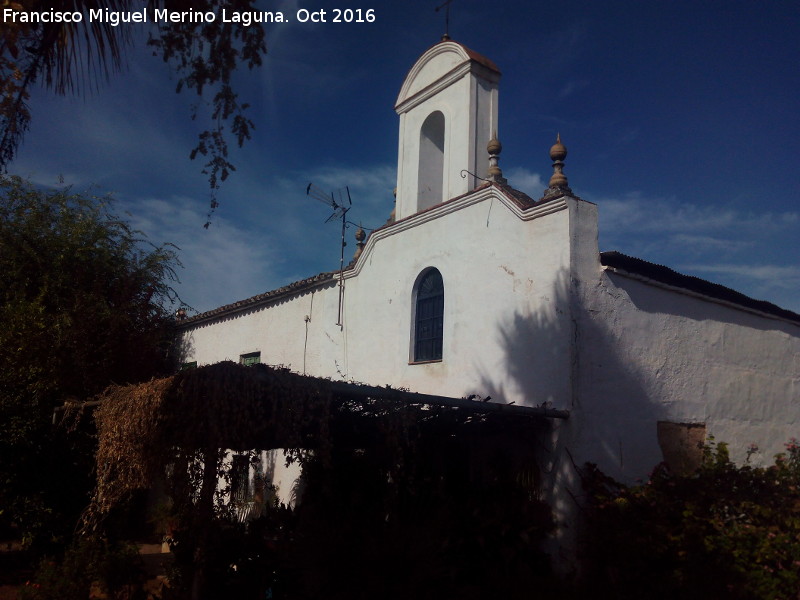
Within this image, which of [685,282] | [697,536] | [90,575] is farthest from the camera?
[685,282]

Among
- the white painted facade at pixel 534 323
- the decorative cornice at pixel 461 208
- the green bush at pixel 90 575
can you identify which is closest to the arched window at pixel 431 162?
the white painted facade at pixel 534 323

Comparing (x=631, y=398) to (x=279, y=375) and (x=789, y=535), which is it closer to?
(x=789, y=535)

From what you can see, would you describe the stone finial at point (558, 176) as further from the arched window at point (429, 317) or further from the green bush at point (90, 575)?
the green bush at point (90, 575)

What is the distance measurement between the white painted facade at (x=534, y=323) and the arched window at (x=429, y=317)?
0.50 ft

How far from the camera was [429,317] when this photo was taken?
9.70m

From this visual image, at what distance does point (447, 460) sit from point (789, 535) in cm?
372

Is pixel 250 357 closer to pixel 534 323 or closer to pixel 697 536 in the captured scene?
pixel 534 323

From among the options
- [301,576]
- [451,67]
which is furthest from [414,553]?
[451,67]

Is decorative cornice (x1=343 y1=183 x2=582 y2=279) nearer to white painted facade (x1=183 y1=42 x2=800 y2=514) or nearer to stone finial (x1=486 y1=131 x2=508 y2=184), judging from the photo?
white painted facade (x1=183 y1=42 x2=800 y2=514)

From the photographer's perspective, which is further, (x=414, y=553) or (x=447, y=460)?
(x=447, y=460)

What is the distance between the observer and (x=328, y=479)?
21.7 ft

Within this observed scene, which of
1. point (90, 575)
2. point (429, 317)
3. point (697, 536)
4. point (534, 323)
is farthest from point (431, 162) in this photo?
point (90, 575)

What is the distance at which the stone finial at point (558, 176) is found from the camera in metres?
7.81

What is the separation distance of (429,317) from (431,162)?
2.99 m
